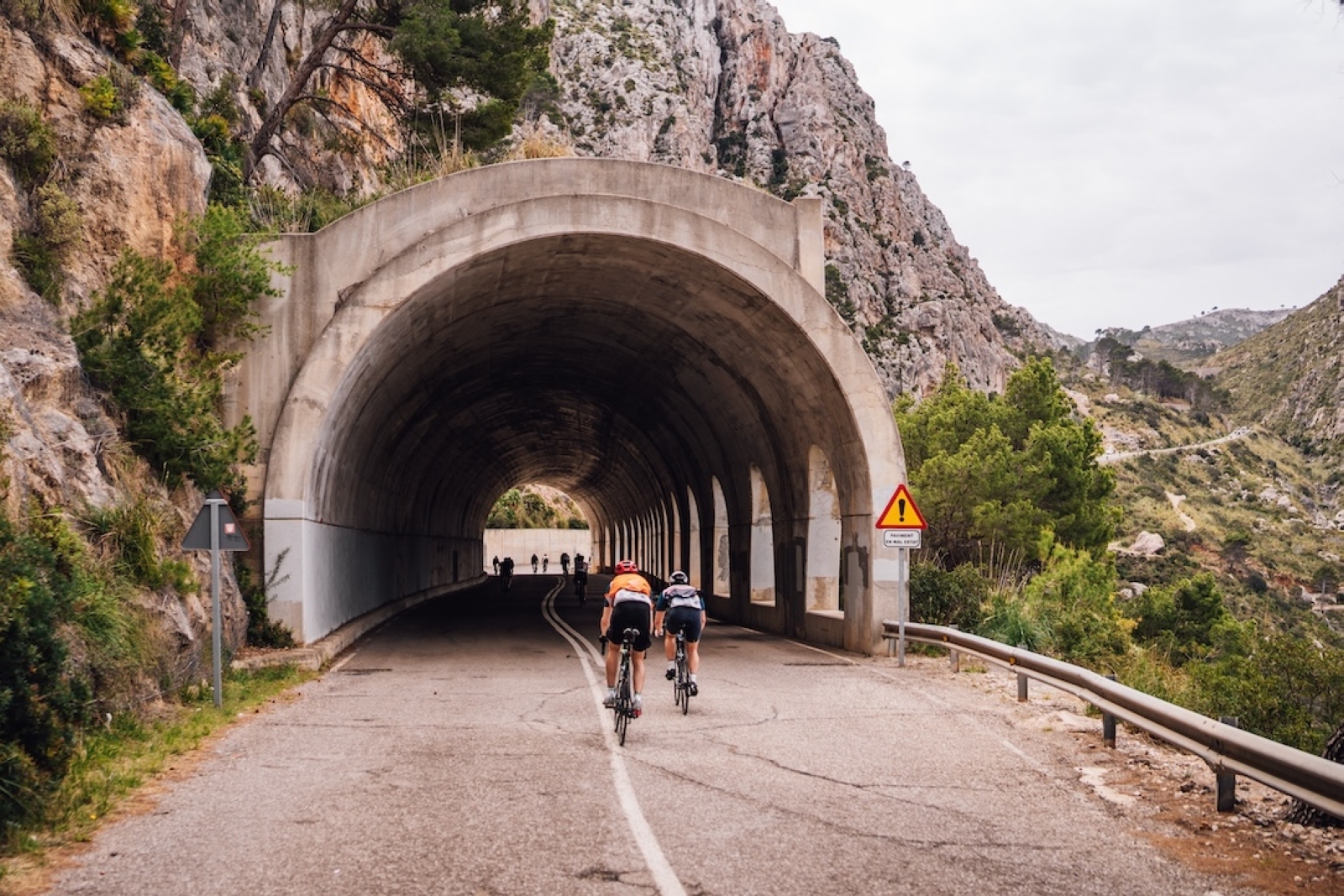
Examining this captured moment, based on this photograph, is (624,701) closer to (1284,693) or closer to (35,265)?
(1284,693)

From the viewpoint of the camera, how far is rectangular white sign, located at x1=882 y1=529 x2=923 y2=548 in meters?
17.0

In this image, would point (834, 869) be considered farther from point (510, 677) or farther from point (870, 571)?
point (870, 571)

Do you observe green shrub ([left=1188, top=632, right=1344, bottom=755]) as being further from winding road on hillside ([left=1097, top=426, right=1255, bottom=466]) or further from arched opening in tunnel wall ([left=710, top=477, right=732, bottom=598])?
winding road on hillside ([left=1097, top=426, right=1255, bottom=466])

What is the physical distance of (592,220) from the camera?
18.3 m

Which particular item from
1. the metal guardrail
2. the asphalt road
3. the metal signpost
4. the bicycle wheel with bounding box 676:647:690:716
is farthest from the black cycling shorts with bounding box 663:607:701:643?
the metal signpost

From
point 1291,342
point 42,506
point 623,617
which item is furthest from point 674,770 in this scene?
point 1291,342

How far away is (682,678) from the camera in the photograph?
1256 cm

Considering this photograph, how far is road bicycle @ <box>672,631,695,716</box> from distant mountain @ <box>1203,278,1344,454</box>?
8978 cm

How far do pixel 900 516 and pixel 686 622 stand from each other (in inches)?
213

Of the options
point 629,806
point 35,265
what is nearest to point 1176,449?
point 35,265

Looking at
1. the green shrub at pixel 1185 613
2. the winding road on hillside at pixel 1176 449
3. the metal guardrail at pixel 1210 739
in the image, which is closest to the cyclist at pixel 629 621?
the metal guardrail at pixel 1210 739

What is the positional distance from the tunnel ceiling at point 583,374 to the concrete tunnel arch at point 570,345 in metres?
0.07

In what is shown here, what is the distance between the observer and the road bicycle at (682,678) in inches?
491

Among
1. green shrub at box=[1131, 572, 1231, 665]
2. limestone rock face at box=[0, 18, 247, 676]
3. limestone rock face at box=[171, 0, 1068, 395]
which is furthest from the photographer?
limestone rock face at box=[171, 0, 1068, 395]
